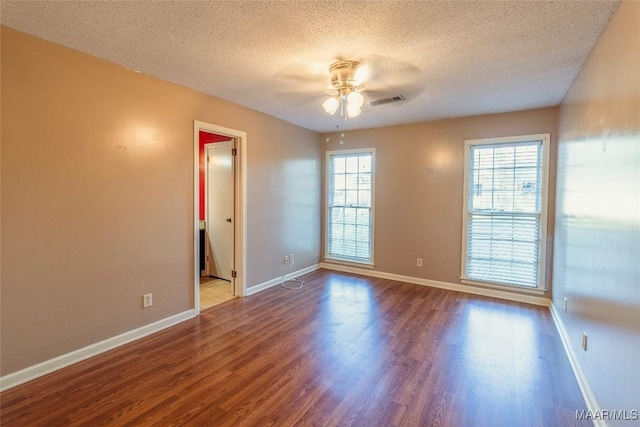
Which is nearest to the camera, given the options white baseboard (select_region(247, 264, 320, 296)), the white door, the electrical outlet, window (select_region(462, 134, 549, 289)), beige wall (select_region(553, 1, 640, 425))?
beige wall (select_region(553, 1, 640, 425))

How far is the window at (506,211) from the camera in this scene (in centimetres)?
374

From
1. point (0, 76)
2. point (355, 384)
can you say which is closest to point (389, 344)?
point (355, 384)

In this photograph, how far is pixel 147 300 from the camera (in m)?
2.88

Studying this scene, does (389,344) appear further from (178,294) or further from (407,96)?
(407,96)

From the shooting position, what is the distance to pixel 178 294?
3.17 metres

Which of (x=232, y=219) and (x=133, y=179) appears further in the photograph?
(x=232, y=219)

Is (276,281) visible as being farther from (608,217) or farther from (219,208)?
(608,217)

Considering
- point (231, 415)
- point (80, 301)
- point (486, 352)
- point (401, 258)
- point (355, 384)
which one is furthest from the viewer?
point (401, 258)

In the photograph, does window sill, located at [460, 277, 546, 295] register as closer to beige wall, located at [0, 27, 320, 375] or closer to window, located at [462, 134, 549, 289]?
window, located at [462, 134, 549, 289]

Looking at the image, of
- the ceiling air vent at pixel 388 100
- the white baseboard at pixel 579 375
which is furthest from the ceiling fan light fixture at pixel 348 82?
the white baseboard at pixel 579 375

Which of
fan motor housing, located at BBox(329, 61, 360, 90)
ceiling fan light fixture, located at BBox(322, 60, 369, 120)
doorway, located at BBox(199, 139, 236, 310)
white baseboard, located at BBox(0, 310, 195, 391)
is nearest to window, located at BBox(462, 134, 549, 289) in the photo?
ceiling fan light fixture, located at BBox(322, 60, 369, 120)

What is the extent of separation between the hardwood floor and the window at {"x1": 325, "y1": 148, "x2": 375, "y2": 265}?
1.82 metres

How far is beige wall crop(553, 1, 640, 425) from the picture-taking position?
1.46 m

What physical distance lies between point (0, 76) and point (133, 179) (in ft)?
3.42
